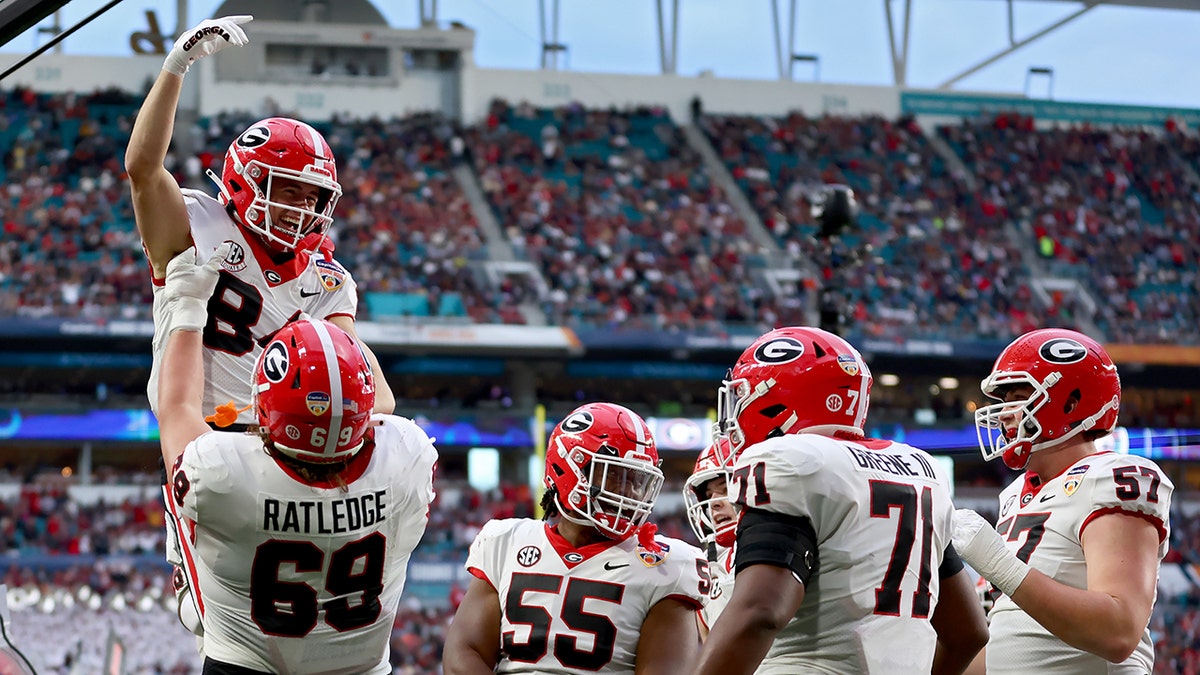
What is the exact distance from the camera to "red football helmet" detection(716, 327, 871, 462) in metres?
3.41

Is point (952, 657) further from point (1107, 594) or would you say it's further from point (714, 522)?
point (714, 522)

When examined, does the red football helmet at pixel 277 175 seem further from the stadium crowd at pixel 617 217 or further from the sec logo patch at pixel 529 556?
the stadium crowd at pixel 617 217

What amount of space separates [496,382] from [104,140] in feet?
30.8

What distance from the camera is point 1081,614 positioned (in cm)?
372

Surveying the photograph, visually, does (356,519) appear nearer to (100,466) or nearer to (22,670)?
(22,670)

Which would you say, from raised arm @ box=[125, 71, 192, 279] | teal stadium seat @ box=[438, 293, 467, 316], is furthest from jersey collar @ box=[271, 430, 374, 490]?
teal stadium seat @ box=[438, 293, 467, 316]

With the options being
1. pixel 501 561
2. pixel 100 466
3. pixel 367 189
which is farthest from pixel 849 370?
pixel 367 189

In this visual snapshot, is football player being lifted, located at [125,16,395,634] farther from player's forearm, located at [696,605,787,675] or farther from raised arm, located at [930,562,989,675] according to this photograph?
raised arm, located at [930,562,989,675]

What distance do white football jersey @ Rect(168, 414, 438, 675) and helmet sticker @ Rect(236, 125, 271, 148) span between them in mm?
1187

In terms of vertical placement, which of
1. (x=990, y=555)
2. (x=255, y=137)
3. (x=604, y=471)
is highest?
(x=255, y=137)

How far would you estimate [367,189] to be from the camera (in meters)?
28.1

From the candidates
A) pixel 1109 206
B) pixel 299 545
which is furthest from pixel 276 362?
pixel 1109 206

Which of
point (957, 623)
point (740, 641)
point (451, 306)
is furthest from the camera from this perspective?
point (451, 306)

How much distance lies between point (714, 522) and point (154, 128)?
2097 mm
